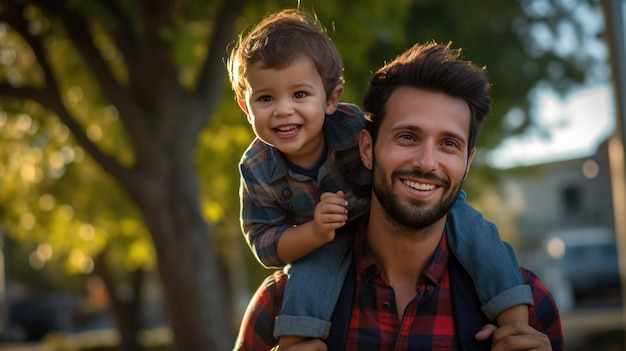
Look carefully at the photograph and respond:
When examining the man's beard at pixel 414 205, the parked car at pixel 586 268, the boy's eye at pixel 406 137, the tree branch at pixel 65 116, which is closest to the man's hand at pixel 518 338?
the man's beard at pixel 414 205

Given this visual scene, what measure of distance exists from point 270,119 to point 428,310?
2.48 ft

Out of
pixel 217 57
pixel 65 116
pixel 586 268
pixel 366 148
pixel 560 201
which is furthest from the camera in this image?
pixel 560 201

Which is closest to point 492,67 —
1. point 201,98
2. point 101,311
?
point 201,98

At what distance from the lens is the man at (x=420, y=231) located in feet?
9.89

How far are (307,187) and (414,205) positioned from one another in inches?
15.4

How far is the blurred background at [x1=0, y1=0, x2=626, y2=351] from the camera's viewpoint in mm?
9398

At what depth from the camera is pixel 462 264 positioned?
3.17 meters

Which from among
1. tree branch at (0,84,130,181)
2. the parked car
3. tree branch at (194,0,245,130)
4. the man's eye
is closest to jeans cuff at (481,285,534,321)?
the man's eye

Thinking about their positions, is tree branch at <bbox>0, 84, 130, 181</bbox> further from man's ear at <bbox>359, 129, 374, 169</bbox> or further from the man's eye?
the man's eye

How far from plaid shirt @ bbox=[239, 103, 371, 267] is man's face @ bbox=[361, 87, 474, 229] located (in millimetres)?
187

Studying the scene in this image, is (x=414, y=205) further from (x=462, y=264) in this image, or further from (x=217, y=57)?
(x=217, y=57)

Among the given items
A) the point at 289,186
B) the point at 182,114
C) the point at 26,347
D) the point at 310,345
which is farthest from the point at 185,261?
the point at 26,347

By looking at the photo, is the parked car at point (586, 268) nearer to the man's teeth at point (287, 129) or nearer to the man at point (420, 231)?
the man at point (420, 231)

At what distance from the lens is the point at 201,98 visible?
31.8 feet
